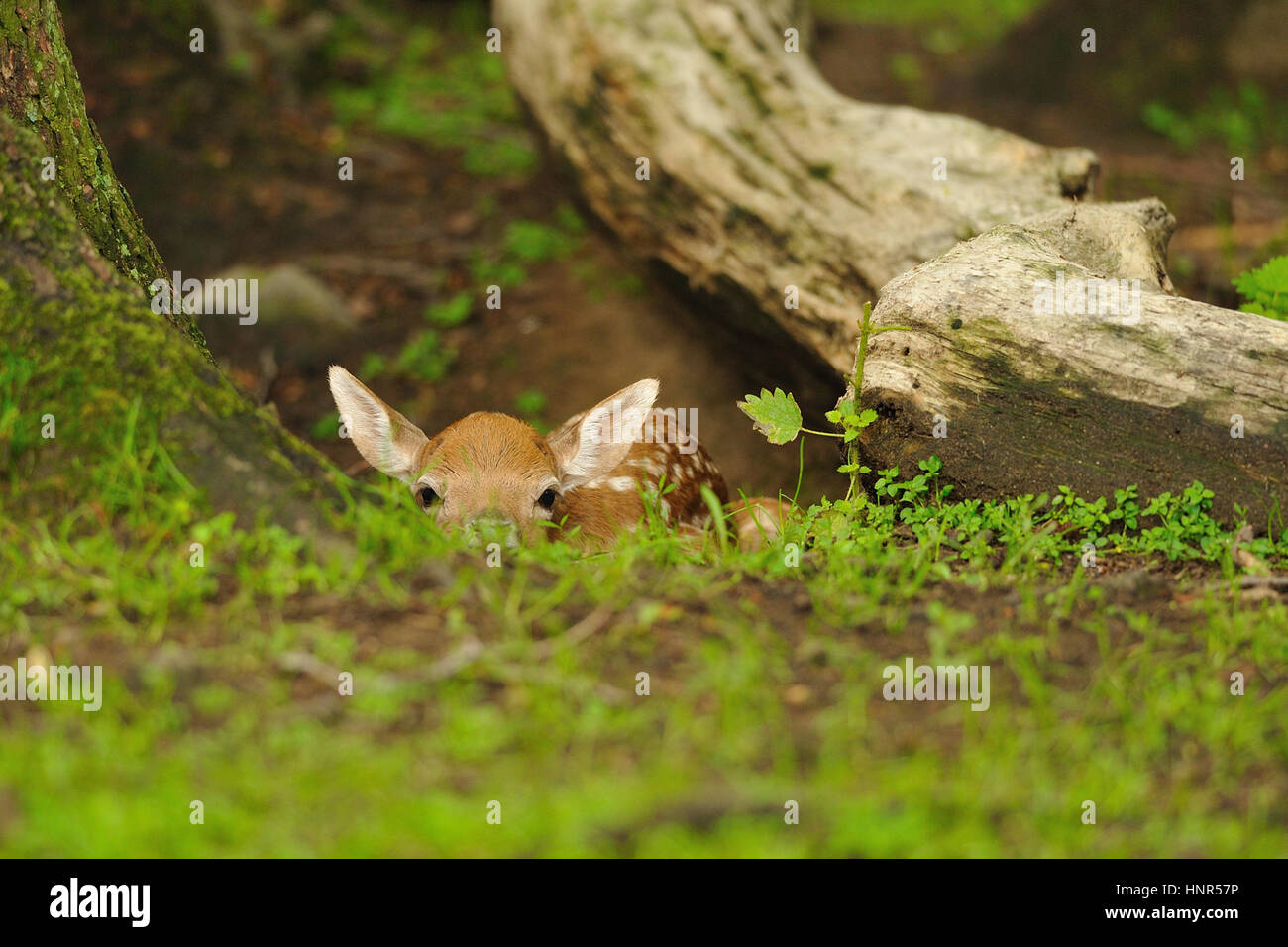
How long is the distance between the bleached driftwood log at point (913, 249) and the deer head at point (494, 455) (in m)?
1.09

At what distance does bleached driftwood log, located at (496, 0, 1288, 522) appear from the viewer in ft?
13.8

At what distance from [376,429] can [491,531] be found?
2.98ft

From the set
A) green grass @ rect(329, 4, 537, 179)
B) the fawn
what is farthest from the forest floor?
green grass @ rect(329, 4, 537, 179)

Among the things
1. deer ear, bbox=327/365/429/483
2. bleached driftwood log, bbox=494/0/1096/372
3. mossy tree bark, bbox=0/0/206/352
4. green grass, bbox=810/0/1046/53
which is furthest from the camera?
green grass, bbox=810/0/1046/53

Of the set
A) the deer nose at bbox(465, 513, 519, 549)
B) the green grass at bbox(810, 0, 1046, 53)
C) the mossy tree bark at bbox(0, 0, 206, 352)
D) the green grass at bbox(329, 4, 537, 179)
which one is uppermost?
the green grass at bbox(810, 0, 1046, 53)

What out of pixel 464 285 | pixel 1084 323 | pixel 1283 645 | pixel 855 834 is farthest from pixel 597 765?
pixel 464 285

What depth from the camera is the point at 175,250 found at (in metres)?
8.45

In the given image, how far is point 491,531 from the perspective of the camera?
14.6 feet

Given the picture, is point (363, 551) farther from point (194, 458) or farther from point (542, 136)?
point (542, 136)

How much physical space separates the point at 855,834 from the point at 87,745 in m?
1.70

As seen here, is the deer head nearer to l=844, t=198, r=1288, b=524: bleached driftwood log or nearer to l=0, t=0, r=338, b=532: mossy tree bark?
l=0, t=0, r=338, b=532: mossy tree bark

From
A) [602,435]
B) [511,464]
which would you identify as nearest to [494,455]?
[511,464]

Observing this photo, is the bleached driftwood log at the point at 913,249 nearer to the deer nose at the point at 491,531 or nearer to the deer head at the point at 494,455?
the deer head at the point at 494,455

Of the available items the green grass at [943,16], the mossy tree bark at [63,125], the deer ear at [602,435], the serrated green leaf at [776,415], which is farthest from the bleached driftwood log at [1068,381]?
the green grass at [943,16]
